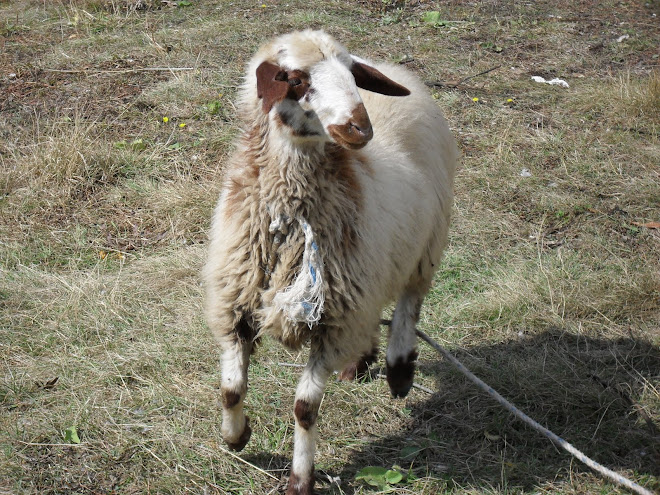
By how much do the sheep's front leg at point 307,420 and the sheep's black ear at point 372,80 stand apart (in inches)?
47.4

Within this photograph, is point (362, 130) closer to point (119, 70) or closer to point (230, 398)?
point (230, 398)

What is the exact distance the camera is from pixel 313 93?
9.36 ft

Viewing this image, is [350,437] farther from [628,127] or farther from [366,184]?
[628,127]

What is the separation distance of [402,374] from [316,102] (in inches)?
67.3

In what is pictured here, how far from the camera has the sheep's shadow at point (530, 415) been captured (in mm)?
3412

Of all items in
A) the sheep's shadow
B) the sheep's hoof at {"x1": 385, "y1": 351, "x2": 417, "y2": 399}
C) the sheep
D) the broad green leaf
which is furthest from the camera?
the sheep's hoof at {"x1": 385, "y1": 351, "x2": 417, "y2": 399}

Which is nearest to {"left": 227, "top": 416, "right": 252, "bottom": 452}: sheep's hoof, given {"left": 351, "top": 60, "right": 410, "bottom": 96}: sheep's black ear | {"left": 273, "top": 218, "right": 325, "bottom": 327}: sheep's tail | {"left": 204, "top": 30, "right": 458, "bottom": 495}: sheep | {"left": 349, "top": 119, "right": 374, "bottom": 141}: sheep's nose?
{"left": 204, "top": 30, "right": 458, "bottom": 495}: sheep

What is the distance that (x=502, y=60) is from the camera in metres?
8.08

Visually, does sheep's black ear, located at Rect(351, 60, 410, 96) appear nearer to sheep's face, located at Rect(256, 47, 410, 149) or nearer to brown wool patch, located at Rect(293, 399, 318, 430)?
sheep's face, located at Rect(256, 47, 410, 149)

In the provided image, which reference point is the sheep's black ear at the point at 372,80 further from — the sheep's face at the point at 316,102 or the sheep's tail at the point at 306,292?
the sheep's tail at the point at 306,292

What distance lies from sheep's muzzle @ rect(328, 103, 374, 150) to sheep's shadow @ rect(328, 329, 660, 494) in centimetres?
160

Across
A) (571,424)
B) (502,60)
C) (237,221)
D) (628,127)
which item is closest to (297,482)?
(237,221)

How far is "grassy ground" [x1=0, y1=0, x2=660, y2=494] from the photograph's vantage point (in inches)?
135

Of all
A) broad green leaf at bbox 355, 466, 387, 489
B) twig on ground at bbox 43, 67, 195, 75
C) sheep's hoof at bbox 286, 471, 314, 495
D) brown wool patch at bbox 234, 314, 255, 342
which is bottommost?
broad green leaf at bbox 355, 466, 387, 489
